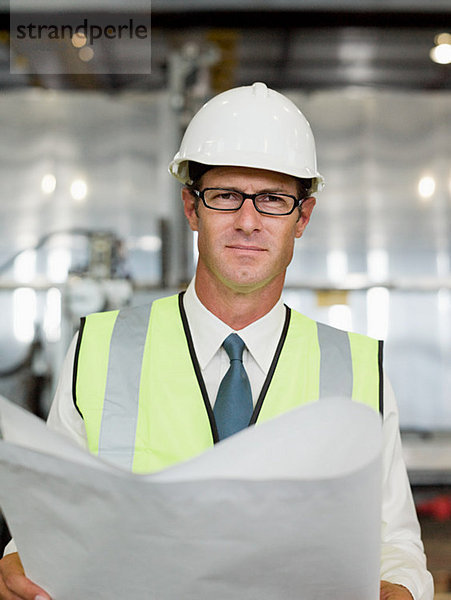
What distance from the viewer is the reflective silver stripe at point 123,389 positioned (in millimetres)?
1327

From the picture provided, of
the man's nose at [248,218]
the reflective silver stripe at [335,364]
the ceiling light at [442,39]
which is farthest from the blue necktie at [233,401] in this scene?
the ceiling light at [442,39]

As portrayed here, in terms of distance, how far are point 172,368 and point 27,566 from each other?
530 mm

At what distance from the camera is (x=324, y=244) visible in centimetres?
564

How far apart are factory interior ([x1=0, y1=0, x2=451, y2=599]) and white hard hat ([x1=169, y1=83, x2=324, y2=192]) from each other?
149 inches

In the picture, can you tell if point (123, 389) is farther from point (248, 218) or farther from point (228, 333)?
point (248, 218)

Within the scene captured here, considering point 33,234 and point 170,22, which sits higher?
point 170,22

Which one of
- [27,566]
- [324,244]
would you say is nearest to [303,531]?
[27,566]

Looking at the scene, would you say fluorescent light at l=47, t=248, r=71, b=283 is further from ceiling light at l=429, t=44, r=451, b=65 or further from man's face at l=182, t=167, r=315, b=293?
man's face at l=182, t=167, r=315, b=293

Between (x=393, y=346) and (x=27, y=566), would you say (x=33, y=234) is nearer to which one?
(x=393, y=346)

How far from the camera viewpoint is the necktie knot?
1.44 m

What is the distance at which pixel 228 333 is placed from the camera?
1.48m

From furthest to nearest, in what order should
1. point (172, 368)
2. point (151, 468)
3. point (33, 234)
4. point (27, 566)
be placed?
point (33, 234)
point (172, 368)
point (151, 468)
point (27, 566)

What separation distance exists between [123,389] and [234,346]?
25cm

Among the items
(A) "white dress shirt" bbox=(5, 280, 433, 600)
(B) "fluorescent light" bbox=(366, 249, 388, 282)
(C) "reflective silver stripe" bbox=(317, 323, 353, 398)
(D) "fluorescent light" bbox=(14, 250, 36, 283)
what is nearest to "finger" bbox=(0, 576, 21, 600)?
(A) "white dress shirt" bbox=(5, 280, 433, 600)
